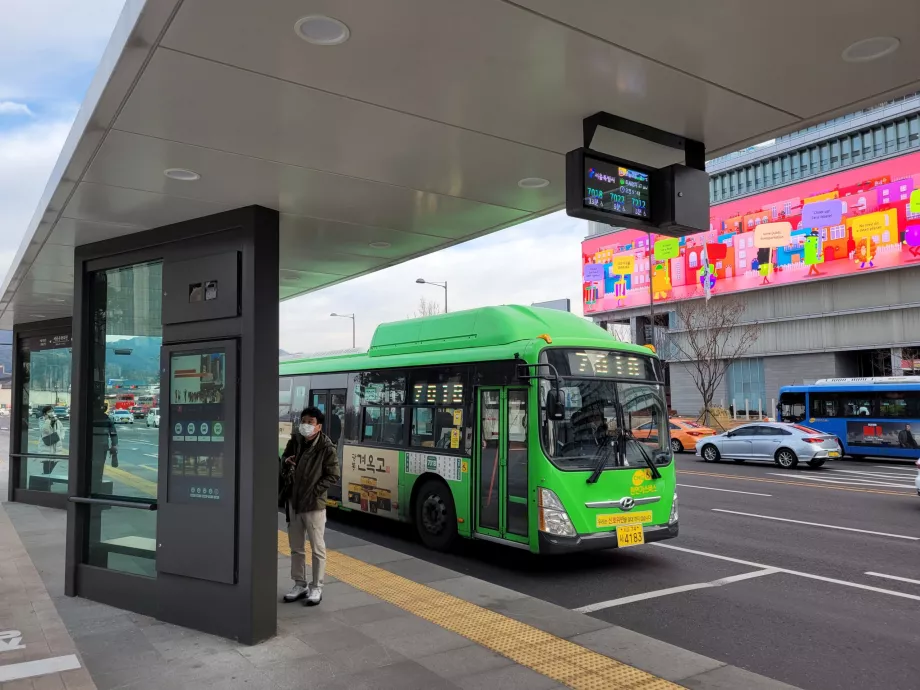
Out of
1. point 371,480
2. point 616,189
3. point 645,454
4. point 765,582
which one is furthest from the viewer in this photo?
point 371,480

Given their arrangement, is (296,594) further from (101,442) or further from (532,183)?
(532,183)

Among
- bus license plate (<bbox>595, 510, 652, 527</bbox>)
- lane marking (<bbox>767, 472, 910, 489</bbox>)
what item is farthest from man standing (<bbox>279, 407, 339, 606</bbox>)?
lane marking (<bbox>767, 472, 910, 489</bbox>)

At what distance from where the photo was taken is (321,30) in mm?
3395

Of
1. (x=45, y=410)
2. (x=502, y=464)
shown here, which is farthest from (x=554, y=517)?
(x=45, y=410)

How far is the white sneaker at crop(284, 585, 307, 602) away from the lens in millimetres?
6672

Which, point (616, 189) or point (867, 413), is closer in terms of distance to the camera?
point (616, 189)

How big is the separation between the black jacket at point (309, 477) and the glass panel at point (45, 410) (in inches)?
312

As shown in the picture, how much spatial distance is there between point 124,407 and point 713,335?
4010 cm

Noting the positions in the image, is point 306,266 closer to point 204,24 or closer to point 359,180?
point 359,180

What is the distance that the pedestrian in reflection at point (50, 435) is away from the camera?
42.4 feet

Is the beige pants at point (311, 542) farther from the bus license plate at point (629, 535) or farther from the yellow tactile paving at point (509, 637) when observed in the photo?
the bus license plate at point (629, 535)

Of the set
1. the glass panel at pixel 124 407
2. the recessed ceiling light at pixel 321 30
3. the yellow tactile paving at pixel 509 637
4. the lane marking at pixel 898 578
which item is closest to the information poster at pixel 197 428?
the glass panel at pixel 124 407

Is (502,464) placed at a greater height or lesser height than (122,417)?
lesser

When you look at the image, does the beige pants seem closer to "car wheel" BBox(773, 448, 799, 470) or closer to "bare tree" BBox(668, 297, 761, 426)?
"car wheel" BBox(773, 448, 799, 470)
